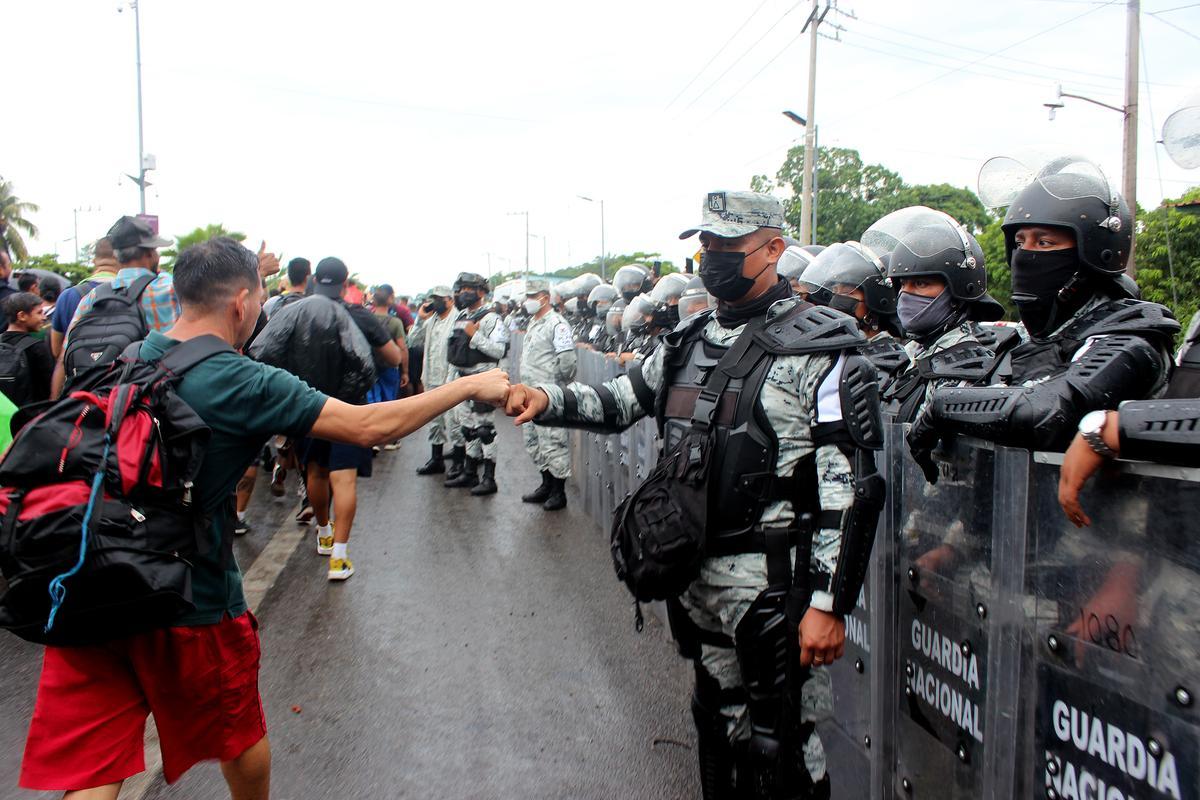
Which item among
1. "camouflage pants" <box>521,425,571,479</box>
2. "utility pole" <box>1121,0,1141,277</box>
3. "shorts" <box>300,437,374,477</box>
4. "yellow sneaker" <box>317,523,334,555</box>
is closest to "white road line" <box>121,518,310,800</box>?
"yellow sneaker" <box>317,523,334,555</box>

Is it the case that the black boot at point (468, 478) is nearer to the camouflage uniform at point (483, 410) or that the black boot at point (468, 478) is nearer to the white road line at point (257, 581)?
the camouflage uniform at point (483, 410)

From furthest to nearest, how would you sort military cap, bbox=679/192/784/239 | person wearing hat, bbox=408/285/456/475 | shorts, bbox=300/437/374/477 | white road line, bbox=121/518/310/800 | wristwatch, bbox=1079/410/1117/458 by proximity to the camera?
1. person wearing hat, bbox=408/285/456/475
2. shorts, bbox=300/437/374/477
3. white road line, bbox=121/518/310/800
4. military cap, bbox=679/192/784/239
5. wristwatch, bbox=1079/410/1117/458

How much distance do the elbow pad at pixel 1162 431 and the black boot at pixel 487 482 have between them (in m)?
7.79

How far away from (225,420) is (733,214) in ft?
5.59

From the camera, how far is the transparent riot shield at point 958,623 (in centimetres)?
225

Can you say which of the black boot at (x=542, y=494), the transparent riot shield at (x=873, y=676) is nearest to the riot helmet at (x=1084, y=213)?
the transparent riot shield at (x=873, y=676)

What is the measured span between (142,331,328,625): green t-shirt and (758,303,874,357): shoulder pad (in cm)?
143

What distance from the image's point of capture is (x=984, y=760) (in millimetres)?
2350

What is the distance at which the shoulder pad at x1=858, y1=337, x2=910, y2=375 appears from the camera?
4012 millimetres

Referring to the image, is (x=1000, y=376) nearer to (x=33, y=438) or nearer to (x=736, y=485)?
(x=736, y=485)

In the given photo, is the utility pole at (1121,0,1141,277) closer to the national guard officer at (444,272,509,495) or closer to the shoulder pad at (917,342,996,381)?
the national guard officer at (444,272,509,495)

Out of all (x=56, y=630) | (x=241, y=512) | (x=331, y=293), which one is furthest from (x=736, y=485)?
(x=241, y=512)

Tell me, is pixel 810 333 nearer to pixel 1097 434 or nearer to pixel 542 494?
pixel 1097 434

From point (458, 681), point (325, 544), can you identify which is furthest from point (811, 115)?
point (458, 681)
